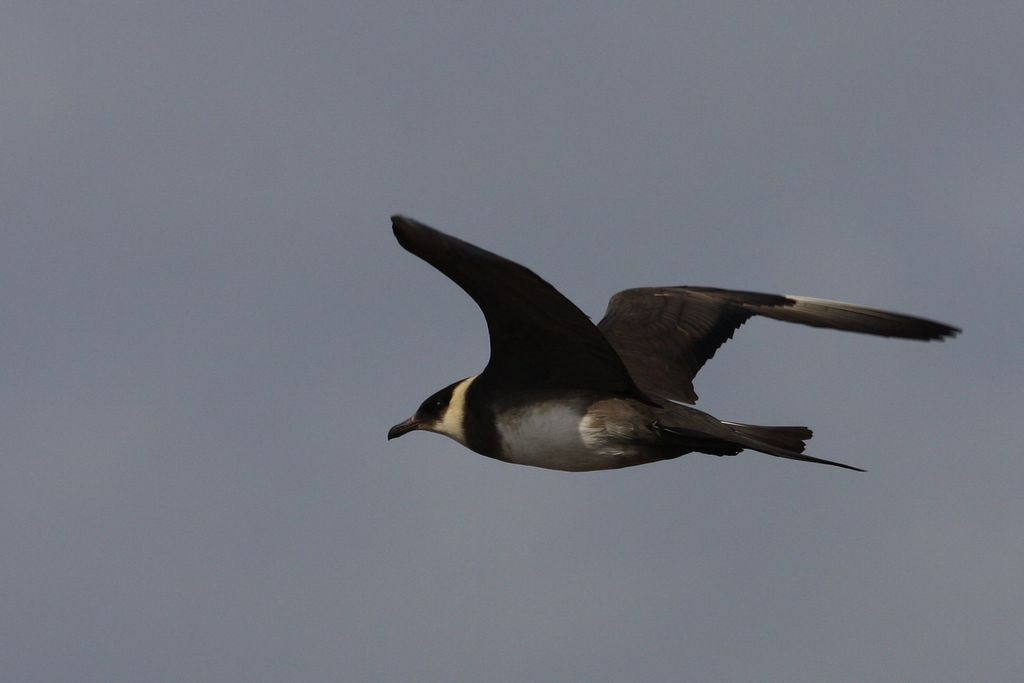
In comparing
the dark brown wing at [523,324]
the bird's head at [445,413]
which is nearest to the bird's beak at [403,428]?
the bird's head at [445,413]

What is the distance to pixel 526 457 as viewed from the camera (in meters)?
8.05

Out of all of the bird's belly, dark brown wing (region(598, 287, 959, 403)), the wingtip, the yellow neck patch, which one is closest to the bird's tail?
the bird's belly

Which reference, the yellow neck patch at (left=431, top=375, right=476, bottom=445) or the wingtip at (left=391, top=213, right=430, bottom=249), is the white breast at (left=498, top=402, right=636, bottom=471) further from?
the wingtip at (left=391, top=213, right=430, bottom=249)

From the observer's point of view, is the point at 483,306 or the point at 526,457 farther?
the point at 526,457

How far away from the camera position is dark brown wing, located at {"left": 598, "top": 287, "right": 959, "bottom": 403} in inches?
343

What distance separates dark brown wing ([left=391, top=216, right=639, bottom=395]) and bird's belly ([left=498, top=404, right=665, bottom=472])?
16cm

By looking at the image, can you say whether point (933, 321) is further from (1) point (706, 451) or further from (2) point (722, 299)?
(2) point (722, 299)

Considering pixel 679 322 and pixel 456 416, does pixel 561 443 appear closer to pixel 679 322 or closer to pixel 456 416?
pixel 456 416

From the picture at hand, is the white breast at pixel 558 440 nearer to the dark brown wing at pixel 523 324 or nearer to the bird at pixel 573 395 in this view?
the bird at pixel 573 395

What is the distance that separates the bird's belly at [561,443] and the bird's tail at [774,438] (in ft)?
1.60

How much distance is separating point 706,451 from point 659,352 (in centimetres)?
161

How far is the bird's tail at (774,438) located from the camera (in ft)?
23.6

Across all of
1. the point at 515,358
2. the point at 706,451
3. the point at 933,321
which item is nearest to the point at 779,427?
the point at 706,451

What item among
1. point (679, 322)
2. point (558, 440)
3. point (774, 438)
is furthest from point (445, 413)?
point (774, 438)
